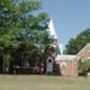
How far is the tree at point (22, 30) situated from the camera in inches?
2280

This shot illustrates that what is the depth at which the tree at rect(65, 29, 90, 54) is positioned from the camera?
117312mm

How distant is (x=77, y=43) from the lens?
11962 cm

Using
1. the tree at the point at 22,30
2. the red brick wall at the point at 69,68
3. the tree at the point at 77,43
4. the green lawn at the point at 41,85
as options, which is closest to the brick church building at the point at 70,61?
the red brick wall at the point at 69,68

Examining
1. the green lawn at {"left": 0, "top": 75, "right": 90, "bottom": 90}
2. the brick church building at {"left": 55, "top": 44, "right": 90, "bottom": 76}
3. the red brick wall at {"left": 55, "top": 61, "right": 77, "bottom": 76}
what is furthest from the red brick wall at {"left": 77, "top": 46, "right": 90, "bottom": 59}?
the green lawn at {"left": 0, "top": 75, "right": 90, "bottom": 90}

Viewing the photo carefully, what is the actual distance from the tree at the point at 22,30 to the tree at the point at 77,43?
5297 cm

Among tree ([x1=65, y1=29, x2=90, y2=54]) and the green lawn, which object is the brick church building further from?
the green lawn

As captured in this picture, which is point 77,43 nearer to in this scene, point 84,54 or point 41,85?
point 84,54

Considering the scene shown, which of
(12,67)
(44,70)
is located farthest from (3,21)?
(44,70)

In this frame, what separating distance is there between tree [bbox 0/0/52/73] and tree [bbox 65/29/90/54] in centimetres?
5297

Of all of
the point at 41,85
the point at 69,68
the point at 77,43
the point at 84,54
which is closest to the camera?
the point at 41,85

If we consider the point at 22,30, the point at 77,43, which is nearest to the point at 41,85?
the point at 22,30

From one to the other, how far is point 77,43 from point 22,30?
60558mm

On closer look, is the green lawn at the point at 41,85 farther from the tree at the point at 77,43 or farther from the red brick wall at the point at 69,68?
the tree at the point at 77,43

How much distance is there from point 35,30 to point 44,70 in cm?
1187
